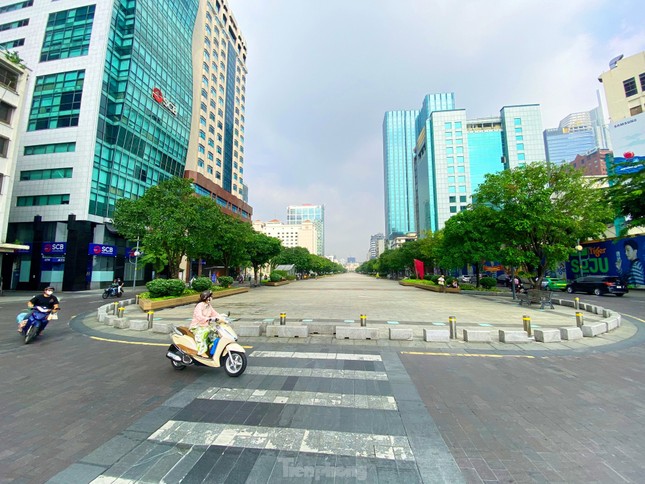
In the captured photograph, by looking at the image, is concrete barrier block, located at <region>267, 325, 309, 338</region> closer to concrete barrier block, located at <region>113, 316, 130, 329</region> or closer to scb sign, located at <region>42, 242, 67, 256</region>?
concrete barrier block, located at <region>113, 316, 130, 329</region>

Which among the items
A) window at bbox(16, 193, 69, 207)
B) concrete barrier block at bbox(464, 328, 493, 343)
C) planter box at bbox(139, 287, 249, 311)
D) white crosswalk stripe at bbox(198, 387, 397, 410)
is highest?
window at bbox(16, 193, 69, 207)

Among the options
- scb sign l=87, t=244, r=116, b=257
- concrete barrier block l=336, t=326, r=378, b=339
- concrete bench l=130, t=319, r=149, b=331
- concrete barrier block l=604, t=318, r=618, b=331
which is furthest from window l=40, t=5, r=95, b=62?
concrete barrier block l=604, t=318, r=618, b=331

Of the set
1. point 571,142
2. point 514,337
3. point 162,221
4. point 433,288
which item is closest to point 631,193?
point 514,337

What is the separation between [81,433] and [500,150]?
305ft

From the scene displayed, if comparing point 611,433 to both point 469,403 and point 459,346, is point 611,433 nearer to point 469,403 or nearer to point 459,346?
point 469,403

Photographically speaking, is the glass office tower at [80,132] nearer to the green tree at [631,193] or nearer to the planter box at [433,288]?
the planter box at [433,288]

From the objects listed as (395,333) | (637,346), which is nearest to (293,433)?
(395,333)

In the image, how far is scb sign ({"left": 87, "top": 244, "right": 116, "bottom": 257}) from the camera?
1211 inches

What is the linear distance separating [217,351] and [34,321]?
7.14m

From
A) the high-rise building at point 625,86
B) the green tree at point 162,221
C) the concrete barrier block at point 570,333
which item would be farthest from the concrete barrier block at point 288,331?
the high-rise building at point 625,86

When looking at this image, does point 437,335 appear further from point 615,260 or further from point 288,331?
point 615,260

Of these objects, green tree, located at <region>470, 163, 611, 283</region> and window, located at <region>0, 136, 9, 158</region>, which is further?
window, located at <region>0, 136, 9, 158</region>

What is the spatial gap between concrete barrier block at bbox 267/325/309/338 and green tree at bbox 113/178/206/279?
11.8m

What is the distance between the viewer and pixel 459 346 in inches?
319
